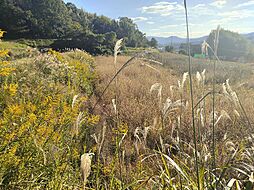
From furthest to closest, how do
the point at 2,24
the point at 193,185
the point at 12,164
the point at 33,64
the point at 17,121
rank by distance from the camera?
the point at 2,24 → the point at 33,64 → the point at 17,121 → the point at 12,164 → the point at 193,185

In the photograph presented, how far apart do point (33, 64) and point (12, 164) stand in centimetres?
445

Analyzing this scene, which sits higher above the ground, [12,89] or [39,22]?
[39,22]

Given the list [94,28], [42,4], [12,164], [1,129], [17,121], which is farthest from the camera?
[94,28]

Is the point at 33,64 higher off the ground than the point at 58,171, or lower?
higher

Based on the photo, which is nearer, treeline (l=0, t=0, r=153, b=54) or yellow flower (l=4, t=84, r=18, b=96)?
yellow flower (l=4, t=84, r=18, b=96)

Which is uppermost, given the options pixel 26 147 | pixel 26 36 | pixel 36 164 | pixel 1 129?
pixel 26 36

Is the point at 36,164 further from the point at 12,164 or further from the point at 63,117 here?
the point at 63,117

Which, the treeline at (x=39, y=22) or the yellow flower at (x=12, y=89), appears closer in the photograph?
the yellow flower at (x=12, y=89)

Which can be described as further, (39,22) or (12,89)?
(39,22)

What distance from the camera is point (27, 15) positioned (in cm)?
4600

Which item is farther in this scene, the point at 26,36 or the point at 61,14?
the point at 61,14

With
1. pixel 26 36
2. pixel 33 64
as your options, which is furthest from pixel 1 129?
pixel 26 36

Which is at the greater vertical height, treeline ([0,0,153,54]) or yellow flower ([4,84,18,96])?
treeline ([0,0,153,54])

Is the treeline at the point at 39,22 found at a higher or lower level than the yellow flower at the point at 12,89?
higher
